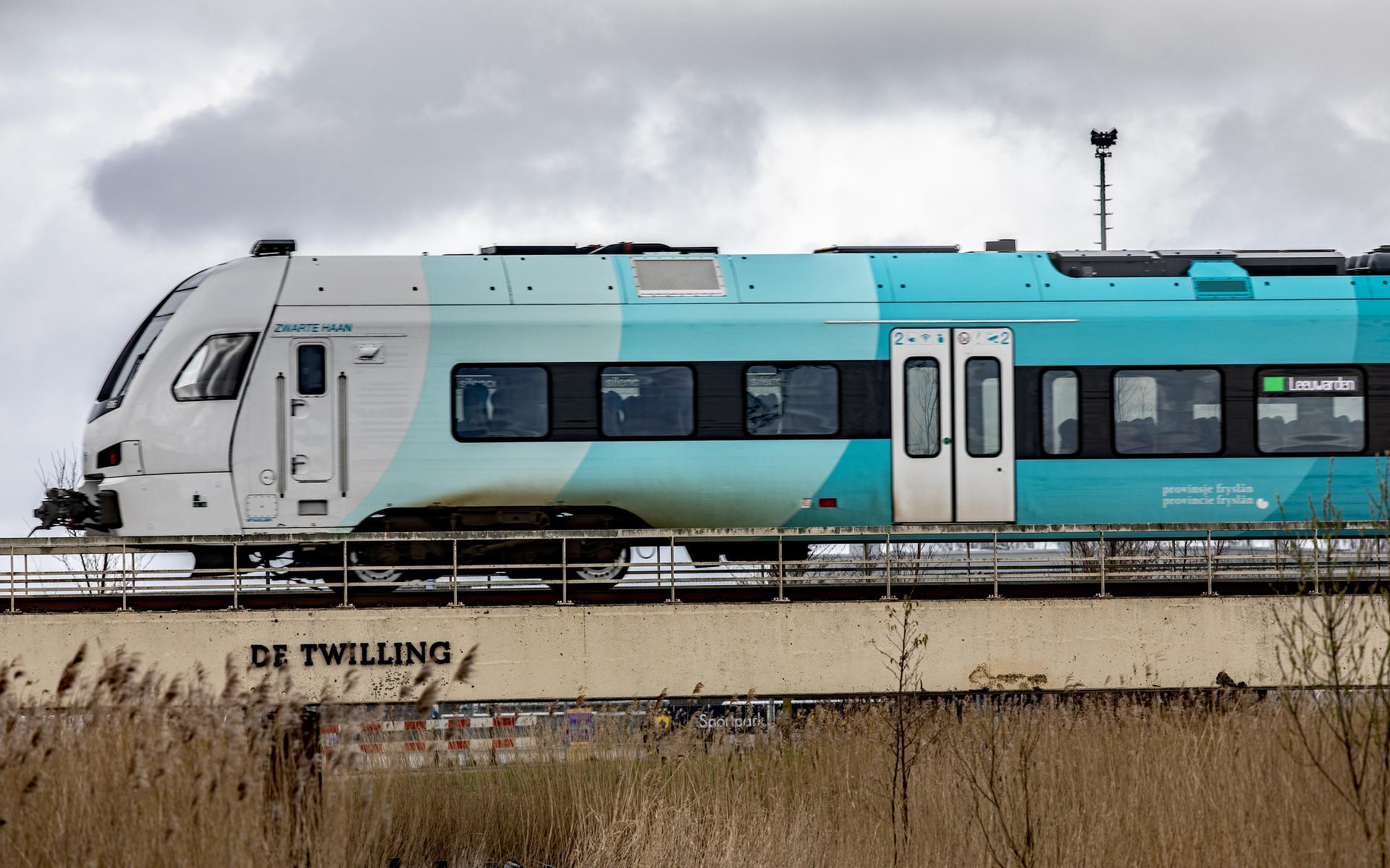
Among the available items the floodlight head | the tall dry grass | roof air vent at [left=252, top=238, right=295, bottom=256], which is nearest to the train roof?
roof air vent at [left=252, top=238, right=295, bottom=256]

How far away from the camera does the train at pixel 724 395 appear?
648 inches

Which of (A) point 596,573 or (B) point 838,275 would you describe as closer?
(A) point 596,573

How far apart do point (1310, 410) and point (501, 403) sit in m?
9.62

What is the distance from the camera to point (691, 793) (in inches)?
538

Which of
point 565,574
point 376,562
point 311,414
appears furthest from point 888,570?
point 311,414

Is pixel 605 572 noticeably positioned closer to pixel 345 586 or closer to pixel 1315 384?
pixel 345 586

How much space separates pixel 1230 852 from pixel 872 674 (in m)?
5.89

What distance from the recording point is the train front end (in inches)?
642

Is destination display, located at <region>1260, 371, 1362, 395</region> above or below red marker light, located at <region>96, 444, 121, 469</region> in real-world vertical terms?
above

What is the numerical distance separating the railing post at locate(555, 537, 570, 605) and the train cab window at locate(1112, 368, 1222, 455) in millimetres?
6565

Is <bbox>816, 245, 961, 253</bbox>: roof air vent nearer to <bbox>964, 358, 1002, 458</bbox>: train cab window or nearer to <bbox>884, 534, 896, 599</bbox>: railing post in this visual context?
<bbox>964, 358, 1002, 458</bbox>: train cab window

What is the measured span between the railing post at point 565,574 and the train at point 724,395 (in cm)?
21

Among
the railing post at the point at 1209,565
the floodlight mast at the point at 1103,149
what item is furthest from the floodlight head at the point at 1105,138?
the railing post at the point at 1209,565

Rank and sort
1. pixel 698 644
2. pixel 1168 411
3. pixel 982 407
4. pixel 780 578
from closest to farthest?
1. pixel 698 644
2. pixel 780 578
3. pixel 982 407
4. pixel 1168 411
